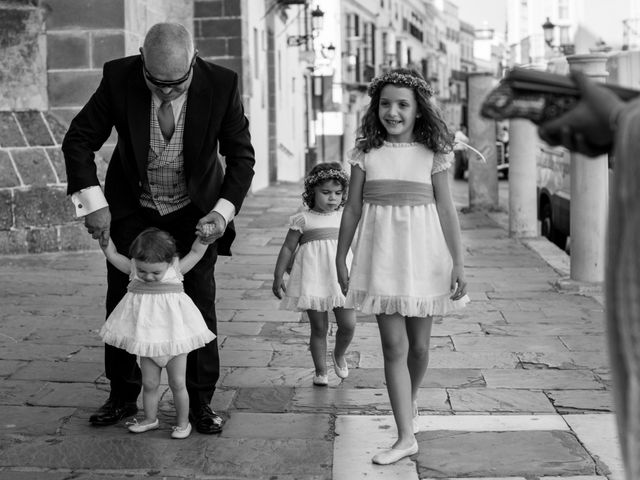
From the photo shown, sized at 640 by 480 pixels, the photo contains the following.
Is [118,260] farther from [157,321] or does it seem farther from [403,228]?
[403,228]

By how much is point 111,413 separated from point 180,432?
37cm

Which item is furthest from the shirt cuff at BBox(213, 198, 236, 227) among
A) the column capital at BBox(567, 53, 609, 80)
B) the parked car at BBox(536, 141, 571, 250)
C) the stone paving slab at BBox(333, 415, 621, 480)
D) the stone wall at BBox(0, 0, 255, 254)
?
the parked car at BBox(536, 141, 571, 250)

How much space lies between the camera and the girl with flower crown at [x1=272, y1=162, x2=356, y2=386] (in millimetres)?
5457

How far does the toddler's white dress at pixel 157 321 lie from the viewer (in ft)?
14.8

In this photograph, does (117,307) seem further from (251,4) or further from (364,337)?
(251,4)

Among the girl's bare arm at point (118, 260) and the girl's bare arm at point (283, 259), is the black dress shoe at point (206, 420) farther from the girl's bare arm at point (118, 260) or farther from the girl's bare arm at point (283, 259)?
the girl's bare arm at point (283, 259)

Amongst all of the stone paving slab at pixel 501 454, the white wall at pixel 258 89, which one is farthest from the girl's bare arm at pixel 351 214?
the white wall at pixel 258 89

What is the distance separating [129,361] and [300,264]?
104 cm

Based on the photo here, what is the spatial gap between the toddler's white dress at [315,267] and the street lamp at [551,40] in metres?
32.1

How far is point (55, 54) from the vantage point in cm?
1164

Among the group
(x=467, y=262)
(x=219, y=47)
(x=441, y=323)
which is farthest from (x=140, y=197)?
(x=219, y=47)

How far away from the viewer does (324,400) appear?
5.27m

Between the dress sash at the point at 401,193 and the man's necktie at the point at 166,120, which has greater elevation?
the man's necktie at the point at 166,120

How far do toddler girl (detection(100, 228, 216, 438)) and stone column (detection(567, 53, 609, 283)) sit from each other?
4.60 metres
